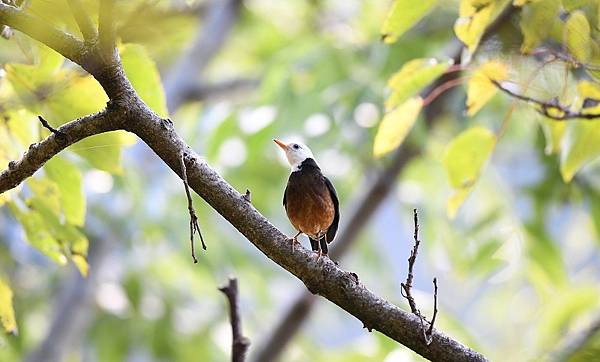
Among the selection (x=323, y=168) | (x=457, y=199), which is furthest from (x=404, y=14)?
(x=323, y=168)

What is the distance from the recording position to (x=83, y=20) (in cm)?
126

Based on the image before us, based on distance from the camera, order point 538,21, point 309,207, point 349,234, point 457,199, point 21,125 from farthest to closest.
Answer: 1. point 349,234
2. point 309,207
3. point 457,199
4. point 21,125
5. point 538,21

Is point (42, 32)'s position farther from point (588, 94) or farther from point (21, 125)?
point (588, 94)

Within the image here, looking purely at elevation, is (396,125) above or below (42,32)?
below

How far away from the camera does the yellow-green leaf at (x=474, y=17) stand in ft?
5.31

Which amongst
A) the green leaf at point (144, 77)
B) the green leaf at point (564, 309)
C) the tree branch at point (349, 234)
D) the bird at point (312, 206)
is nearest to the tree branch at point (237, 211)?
the green leaf at point (144, 77)

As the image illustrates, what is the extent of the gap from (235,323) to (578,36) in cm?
94

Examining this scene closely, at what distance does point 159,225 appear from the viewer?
3.84 meters

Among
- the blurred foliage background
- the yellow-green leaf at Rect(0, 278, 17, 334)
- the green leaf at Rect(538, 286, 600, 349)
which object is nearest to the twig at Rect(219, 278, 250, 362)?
the blurred foliage background

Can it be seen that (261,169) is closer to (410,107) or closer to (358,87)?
(358,87)

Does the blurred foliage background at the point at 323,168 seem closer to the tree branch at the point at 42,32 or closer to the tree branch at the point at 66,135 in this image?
the tree branch at the point at 42,32

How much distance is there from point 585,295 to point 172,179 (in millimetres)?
2206

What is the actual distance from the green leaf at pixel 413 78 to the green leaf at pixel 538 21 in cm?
17

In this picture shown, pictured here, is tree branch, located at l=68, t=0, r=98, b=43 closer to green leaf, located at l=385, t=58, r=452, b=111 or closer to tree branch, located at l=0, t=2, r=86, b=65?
tree branch, located at l=0, t=2, r=86, b=65
